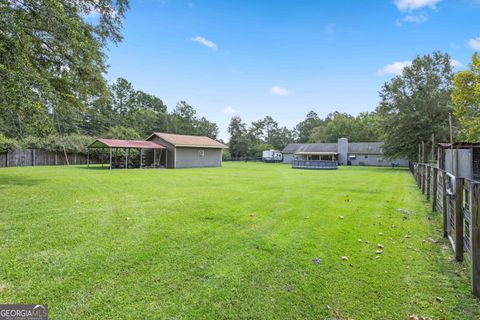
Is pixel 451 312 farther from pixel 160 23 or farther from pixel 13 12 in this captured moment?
pixel 160 23

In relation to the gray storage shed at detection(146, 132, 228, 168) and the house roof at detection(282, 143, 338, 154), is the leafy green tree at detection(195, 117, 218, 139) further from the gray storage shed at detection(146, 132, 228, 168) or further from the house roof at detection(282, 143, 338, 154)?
the gray storage shed at detection(146, 132, 228, 168)

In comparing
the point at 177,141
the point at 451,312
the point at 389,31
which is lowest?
the point at 451,312

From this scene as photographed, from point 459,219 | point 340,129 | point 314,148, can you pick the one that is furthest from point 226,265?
point 340,129

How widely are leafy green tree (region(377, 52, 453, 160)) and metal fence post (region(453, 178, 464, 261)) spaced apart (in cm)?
2575

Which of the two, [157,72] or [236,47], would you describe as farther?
[157,72]

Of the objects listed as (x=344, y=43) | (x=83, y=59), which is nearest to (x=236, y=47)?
(x=344, y=43)

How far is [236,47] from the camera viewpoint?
1775 cm

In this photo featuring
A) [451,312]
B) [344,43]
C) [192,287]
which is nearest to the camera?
[451,312]

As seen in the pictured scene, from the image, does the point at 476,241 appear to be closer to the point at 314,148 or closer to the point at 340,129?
the point at 314,148

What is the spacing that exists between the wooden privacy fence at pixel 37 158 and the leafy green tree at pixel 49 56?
1649cm

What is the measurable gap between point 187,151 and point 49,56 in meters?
15.8

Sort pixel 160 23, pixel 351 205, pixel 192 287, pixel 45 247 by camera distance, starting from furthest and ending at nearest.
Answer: pixel 160 23
pixel 351 205
pixel 45 247
pixel 192 287

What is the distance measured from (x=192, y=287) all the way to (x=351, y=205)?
568cm

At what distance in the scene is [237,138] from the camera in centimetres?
5481
